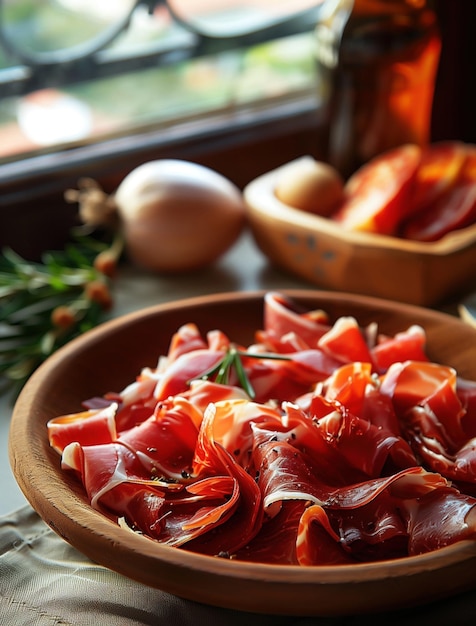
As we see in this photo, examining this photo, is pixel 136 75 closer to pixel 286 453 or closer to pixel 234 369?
pixel 234 369

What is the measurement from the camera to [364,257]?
Answer: 98 cm

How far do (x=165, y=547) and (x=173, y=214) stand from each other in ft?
2.03

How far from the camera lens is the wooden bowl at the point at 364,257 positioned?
96 centimetres

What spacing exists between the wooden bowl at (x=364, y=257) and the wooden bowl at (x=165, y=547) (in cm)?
14

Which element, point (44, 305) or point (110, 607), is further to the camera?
point (44, 305)

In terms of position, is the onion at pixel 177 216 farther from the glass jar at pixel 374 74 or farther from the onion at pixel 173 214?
the glass jar at pixel 374 74

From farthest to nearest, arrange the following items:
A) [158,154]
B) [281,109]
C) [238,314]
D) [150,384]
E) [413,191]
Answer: [281,109] → [158,154] → [413,191] → [238,314] → [150,384]

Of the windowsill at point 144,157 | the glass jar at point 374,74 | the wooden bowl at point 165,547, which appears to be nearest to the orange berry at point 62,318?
the wooden bowl at point 165,547

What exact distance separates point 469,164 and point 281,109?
17.3 inches

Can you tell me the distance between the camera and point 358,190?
1.12 metres

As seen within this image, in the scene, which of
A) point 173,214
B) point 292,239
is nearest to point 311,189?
point 292,239

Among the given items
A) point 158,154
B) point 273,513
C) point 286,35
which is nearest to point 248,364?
point 273,513

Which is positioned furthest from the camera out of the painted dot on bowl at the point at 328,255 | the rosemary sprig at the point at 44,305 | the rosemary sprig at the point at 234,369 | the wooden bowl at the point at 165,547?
the painted dot on bowl at the point at 328,255

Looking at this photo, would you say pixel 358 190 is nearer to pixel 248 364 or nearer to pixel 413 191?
pixel 413 191
